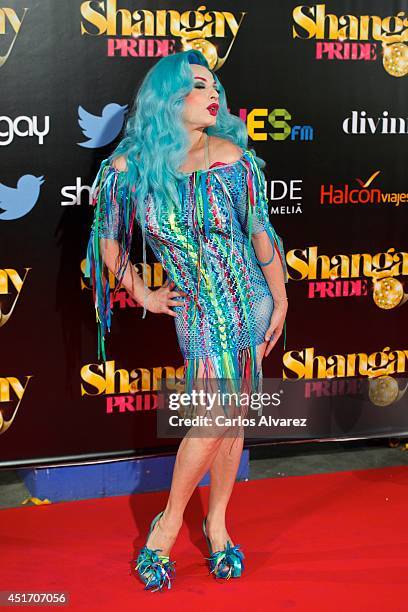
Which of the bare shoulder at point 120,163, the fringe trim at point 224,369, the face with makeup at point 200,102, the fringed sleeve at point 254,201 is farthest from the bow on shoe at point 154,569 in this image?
the face with makeup at point 200,102

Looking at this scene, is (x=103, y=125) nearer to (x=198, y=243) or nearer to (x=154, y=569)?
(x=198, y=243)

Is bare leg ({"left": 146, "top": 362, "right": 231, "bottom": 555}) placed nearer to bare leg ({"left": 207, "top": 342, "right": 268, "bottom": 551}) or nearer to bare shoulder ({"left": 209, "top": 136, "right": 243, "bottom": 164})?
bare leg ({"left": 207, "top": 342, "right": 268, "bottom": 551})

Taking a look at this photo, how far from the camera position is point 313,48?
3.50 metres

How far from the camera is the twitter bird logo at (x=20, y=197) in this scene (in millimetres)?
3309

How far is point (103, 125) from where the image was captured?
335 cm

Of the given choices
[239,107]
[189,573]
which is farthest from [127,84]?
[189,573]

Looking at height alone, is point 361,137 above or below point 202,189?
above

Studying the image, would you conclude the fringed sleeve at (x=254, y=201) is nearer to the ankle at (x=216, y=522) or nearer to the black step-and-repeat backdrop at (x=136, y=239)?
the black step-and-repeat backdrop at (x=136, y=239)

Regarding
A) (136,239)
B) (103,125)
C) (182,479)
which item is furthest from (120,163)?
(182,479)

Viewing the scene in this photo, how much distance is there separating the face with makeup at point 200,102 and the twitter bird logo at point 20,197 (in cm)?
74

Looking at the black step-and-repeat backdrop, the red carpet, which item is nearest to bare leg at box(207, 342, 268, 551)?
the red carpet

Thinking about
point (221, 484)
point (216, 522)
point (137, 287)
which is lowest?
point (216, 522)

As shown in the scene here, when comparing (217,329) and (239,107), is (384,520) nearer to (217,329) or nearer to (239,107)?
(217,329)

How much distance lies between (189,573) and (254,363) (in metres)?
0.68
